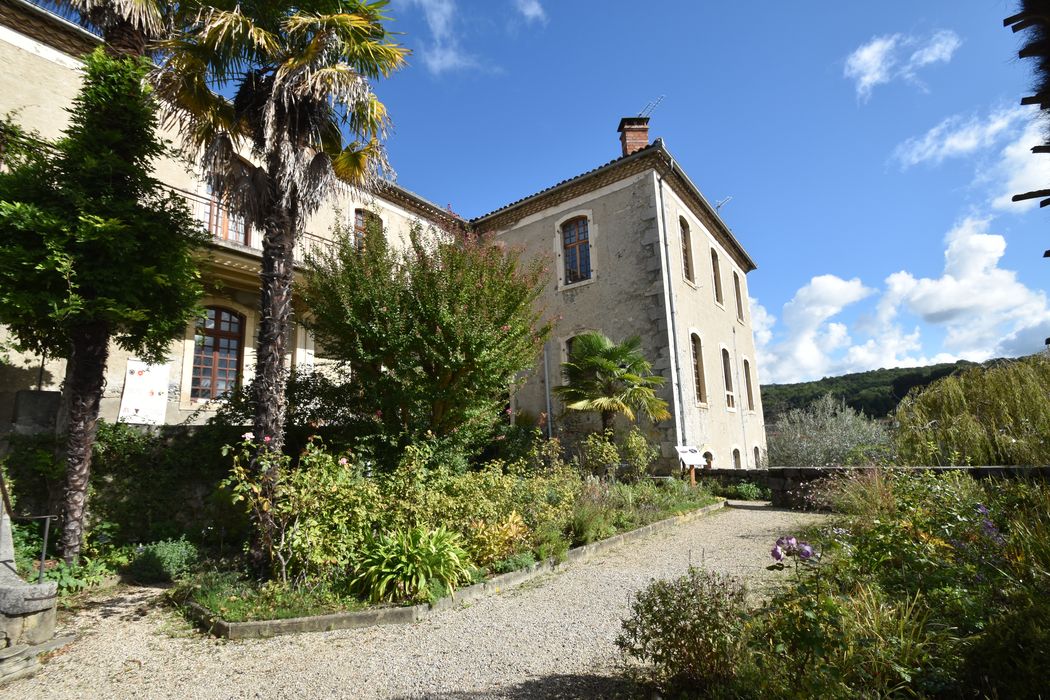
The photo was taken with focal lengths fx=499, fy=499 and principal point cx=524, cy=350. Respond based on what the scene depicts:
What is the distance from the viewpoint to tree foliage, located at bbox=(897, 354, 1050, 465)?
7.62 meters

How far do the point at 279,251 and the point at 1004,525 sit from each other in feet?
24.2

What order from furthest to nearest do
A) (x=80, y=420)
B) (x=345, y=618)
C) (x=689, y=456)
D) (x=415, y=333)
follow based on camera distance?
1. (x=689, y=456)
2. (x=415, y=333)
3. (x=80, y=420)
4. (x=345, y=618)

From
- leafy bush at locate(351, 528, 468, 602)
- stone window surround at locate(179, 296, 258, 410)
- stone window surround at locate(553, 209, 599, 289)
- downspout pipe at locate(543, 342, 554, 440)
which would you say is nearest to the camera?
leafy bush at locate(351, 528, 468, 602)

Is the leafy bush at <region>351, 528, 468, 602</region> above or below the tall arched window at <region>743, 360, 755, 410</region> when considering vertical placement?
below

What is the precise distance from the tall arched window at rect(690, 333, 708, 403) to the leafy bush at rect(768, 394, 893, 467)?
3737 millimetres

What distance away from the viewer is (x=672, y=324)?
1271 centimetres

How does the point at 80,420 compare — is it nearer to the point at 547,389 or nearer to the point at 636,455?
the point at 636,455

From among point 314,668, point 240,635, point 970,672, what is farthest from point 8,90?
point 970,672

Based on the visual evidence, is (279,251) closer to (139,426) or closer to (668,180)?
(139,426)

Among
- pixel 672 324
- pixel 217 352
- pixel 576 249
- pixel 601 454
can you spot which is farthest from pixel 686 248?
pixel 217 352

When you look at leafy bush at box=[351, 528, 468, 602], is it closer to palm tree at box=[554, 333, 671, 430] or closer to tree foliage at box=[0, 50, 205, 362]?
tree foliage at box=[0, 50, 205, 362]

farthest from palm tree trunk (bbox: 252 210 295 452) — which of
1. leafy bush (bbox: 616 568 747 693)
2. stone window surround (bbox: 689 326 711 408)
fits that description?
stone window surround (bbox: 689 326 711 408)

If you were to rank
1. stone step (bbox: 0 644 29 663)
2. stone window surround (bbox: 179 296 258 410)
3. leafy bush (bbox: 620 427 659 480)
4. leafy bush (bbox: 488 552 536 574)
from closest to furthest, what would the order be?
stone step (bbox: 0 644 29 663) → leafy bush (bbox: 488 552 536 574) → stone window surround (bbox: 179 296 258 410) → leafy bush (bbox: 620 427 659 480)

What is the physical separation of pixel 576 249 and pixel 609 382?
5.20 metres
